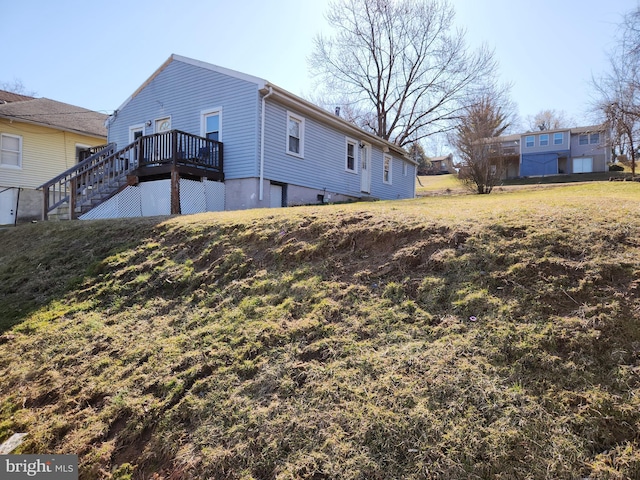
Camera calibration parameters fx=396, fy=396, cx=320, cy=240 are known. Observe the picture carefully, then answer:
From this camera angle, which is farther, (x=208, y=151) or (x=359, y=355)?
(x=208, y=151)

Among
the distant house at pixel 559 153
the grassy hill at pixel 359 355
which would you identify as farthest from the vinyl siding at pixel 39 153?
the distant house at pixel 559 153

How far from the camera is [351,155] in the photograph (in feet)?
54.0

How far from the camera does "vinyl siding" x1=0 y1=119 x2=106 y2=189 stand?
1656 cm

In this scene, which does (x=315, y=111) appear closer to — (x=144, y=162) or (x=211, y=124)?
(x=211, y=124)

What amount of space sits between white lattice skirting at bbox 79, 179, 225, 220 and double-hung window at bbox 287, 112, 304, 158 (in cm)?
277

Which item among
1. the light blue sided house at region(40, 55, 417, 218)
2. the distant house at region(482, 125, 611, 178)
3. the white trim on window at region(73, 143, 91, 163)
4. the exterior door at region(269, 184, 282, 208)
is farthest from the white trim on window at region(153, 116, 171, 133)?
the distant house at region(482, 125, 611, 178)

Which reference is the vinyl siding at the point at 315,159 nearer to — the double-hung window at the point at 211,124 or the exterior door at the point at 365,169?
the exterior door at the point at 365,169

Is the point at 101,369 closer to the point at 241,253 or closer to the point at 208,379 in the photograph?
the point at 208,379

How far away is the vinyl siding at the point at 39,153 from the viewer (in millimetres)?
16562

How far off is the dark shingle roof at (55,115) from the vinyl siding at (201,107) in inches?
175

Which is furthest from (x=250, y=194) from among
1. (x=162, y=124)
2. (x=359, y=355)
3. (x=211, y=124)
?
(x=359, y=355)

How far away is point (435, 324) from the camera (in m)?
3.20

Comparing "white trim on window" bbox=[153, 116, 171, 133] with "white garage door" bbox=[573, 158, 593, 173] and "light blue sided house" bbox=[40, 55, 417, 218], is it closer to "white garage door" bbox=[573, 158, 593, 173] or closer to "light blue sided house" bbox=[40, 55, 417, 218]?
"light blue sided house" bbox=[40, 55, 417, 218]

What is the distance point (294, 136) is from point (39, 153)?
1240 centimetres
